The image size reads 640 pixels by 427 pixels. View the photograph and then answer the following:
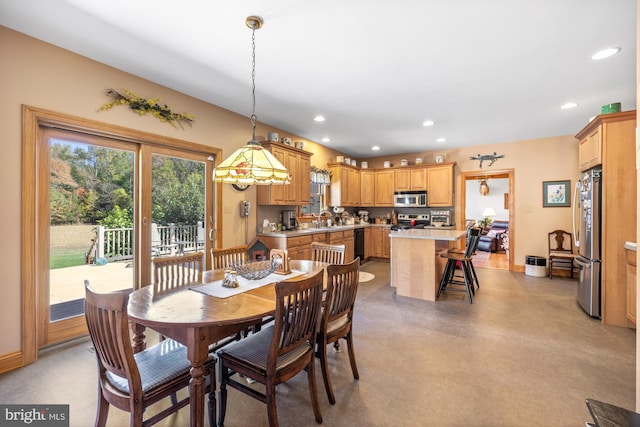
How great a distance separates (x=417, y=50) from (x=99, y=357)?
124 inches

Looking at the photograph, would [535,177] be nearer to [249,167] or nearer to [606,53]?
[606,53]

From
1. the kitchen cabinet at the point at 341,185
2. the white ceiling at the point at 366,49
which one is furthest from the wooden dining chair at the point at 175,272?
the kitchen cabinet at the point at 341,185

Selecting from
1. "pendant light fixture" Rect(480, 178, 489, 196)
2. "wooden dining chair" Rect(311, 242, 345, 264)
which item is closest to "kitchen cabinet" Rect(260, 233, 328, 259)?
"wooden dining chair" Rect(311, 242, 345, 264)

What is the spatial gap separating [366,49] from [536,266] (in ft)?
17.1

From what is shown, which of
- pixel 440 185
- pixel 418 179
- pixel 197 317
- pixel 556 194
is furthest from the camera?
pixel 418 179

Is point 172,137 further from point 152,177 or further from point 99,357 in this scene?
point 99,357

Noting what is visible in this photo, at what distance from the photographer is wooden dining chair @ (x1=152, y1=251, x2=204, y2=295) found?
83.2 inches

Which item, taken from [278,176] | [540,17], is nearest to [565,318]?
[540,17]

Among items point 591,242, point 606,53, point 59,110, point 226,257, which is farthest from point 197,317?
point 591,242

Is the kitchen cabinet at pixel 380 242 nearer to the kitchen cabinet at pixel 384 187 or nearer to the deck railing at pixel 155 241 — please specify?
the kitchen cabinet at pixel 384 187

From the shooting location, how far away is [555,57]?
2.62 metres

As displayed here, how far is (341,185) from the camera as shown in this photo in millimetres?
6438

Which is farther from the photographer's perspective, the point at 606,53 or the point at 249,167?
the point at 606,53

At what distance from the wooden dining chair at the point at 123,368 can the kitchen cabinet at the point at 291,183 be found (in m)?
3.05
